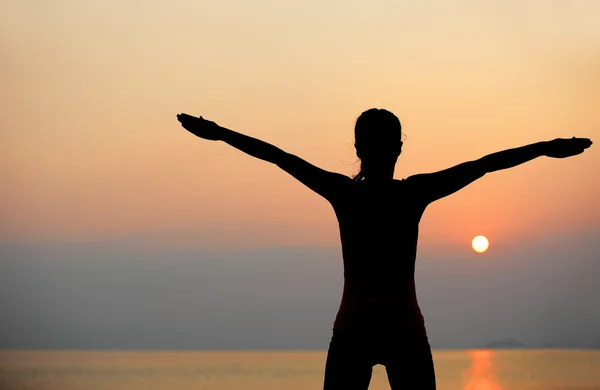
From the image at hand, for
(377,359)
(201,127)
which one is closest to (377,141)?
(201,127)

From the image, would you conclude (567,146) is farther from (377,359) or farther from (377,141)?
(377,359)

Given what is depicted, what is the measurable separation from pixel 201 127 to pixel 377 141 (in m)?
0.90

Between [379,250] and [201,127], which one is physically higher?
[201,127]

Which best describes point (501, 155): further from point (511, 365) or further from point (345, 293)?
point (511, 365)

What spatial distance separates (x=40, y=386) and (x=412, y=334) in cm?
Result: 7949

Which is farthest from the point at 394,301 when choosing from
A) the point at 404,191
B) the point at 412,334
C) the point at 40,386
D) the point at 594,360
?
the point at 594,360

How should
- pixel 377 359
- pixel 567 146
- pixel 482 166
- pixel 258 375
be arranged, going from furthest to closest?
pixel 258 375, pixel 567 146, pixel 482 166, pixel 377 359

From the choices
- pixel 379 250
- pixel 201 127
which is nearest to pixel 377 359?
pixel 379 250

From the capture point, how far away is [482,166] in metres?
5.55

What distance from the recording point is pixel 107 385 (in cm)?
9144

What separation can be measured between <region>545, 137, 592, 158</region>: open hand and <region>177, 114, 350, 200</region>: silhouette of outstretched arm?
1131 millimetres

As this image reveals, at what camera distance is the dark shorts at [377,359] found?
529 centimetres

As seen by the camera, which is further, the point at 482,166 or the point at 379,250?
the point at 482,166

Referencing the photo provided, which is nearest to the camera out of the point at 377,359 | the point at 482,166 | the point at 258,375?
the point at 377,359
